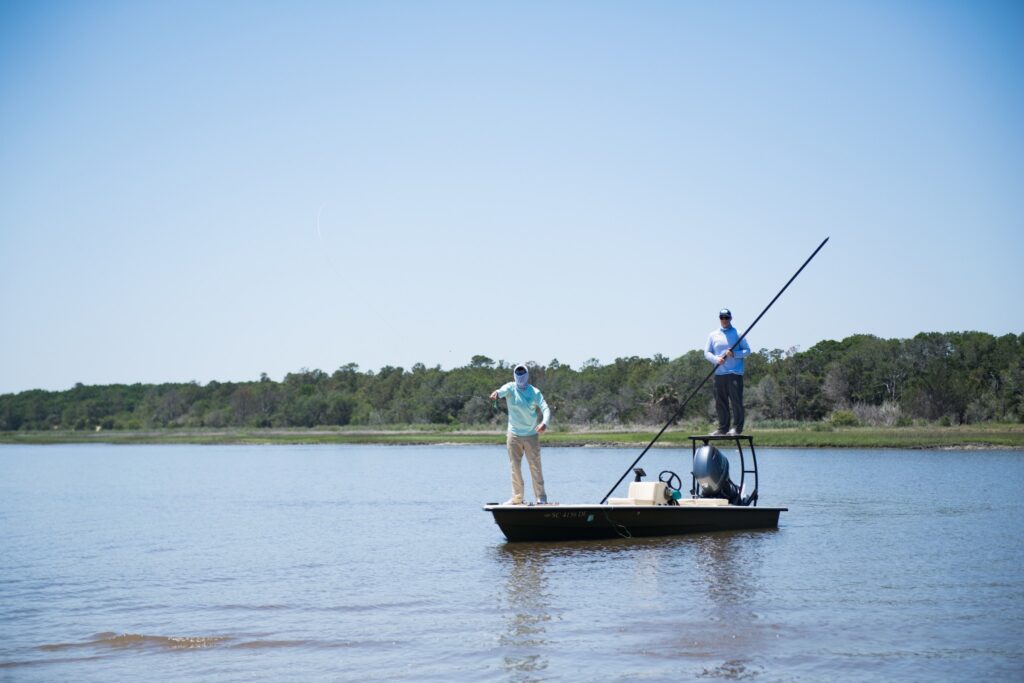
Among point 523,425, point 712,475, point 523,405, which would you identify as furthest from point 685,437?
point 523,405

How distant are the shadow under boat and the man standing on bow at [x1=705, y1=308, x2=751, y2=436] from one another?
466mm

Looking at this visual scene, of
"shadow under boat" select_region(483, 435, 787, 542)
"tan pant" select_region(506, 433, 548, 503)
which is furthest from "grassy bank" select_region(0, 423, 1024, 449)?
"tan pant" select_region(506, 433, 548, 503)

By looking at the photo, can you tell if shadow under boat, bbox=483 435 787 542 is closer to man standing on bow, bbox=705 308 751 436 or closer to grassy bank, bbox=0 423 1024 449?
man standing on bow, bbox=705 308 751 436

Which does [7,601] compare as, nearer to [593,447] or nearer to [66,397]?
[593,447]

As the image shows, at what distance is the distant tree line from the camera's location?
253ft

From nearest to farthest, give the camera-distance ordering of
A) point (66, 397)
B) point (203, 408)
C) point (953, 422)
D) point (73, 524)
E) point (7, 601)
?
point (7, 601), point (73, 524), point (953, 422), point (203, 408), point (66, 397)

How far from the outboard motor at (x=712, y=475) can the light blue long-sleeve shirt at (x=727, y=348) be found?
144 cm

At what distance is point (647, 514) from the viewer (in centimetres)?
1700

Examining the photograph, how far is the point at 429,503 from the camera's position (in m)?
28.3

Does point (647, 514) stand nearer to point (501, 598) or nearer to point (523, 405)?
point (523, 405)

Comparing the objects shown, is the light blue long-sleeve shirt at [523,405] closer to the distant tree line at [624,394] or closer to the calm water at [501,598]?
the calm water at [501,598]

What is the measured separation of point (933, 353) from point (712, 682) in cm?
8692

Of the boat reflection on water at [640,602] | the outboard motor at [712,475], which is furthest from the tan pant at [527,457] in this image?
the outboard motor at [712,475]

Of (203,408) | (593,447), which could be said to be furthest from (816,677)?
(203,408)
